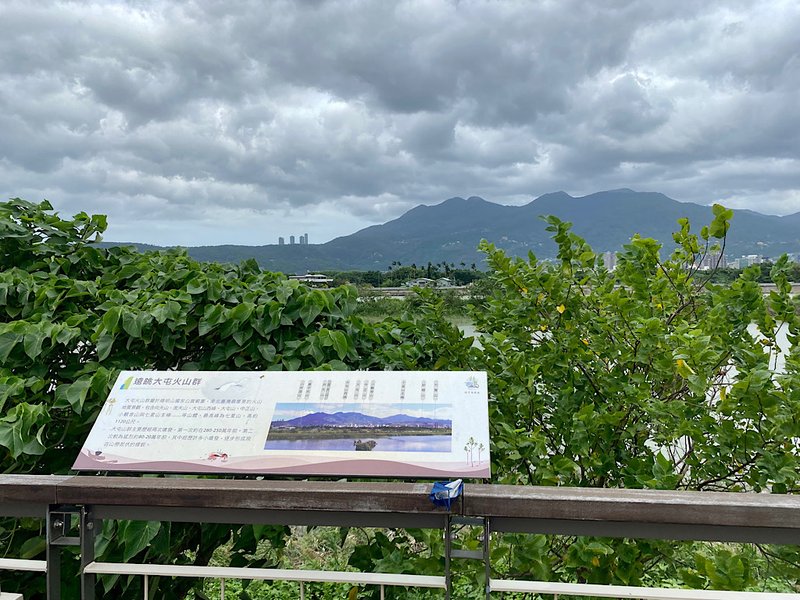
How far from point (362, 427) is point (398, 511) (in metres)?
0.22

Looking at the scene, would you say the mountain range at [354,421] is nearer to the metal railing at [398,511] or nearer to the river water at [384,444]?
the river water at [384,444]

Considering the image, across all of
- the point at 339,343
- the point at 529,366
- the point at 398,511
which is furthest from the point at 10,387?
the point at 529,366

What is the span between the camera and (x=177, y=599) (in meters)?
1.88

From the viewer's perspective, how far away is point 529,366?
180cm

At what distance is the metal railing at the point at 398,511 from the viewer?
3.49ft

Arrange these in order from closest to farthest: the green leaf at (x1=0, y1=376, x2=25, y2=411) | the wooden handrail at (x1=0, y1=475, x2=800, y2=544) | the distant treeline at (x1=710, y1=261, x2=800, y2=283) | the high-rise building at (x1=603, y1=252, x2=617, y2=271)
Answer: the wooden handrail at (x1=0, y1=475, x2=800, y2=544), the green leaf at (x1=0, y1=376, x2=25, y2=411), the distant treeline at (x1=710, y1=261, x2=800, y2=283), the high-rise building at (x1=603, y1=252, x2=617, y2=271)

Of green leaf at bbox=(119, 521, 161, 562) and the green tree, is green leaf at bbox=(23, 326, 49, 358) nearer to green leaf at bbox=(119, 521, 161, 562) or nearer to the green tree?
green leaf at bbox=(119, 521, 161, 562)

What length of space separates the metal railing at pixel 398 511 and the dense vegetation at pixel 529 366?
0.24 meters

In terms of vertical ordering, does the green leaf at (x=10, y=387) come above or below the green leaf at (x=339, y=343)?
below

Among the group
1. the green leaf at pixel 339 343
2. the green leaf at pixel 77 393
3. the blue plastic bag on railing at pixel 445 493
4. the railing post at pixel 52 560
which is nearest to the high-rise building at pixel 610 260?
the green leaf at pixel 339 343

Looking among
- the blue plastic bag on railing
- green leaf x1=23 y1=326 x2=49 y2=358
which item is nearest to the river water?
the blue plastic bag on railing

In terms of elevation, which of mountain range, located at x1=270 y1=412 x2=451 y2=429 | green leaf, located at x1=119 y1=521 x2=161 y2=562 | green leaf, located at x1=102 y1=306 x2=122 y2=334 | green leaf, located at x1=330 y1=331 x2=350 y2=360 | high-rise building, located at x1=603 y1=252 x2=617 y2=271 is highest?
A: high-rise building, located at x1=603 y1=252 x2=617 y2=271

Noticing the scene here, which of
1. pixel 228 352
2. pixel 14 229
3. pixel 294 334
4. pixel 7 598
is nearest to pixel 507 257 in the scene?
pixel 294 334

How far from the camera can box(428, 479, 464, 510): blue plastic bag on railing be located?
1.09 metres
